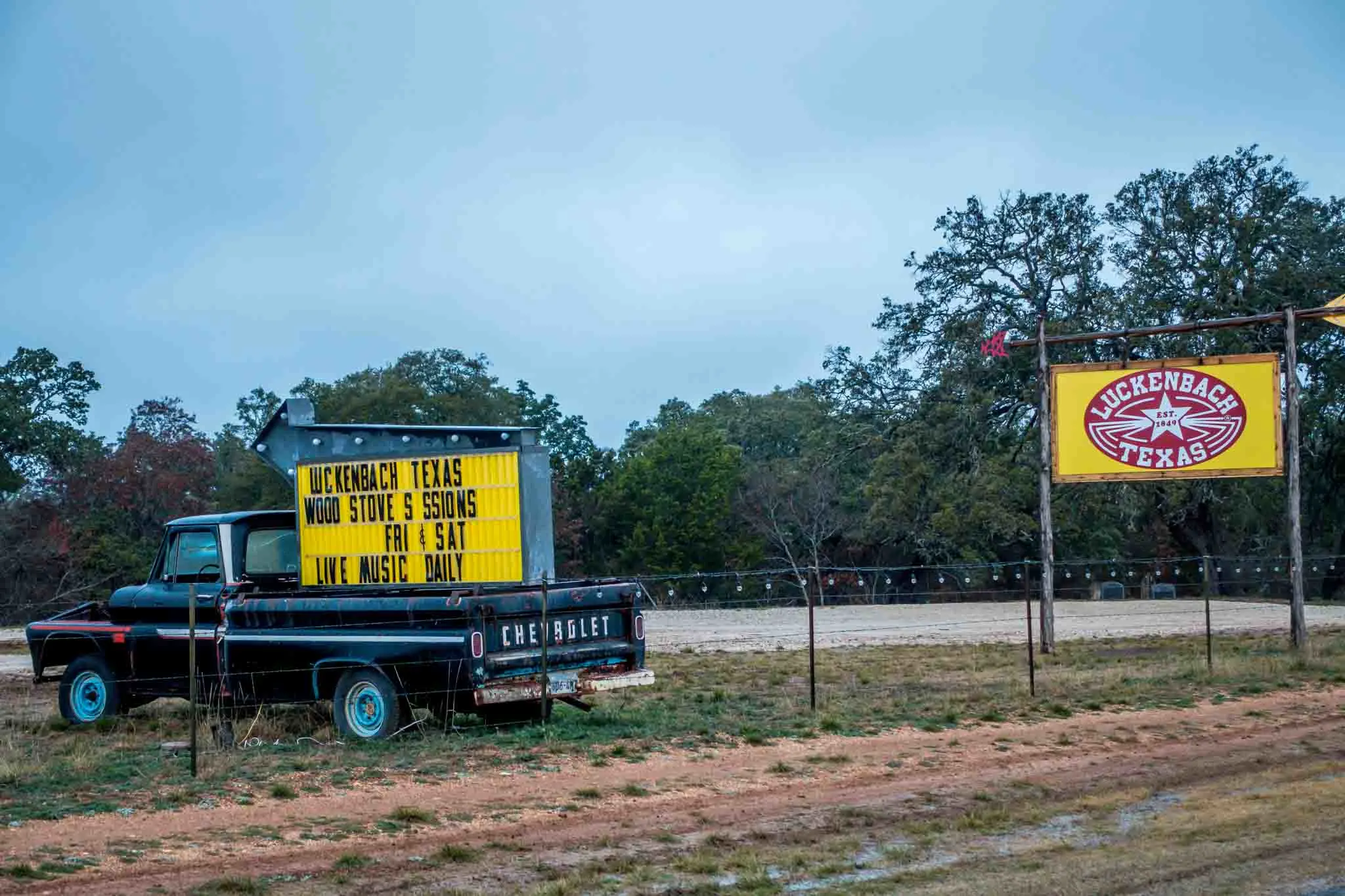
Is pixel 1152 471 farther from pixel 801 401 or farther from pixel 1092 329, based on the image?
pixel 801 401

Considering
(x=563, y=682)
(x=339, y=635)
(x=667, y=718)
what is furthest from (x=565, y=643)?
(x=339, y=635)

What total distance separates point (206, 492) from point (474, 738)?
4284cm

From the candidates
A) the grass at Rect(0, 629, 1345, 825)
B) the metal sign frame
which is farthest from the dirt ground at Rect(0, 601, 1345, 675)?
the metal sign frame

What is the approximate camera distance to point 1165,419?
22047mm

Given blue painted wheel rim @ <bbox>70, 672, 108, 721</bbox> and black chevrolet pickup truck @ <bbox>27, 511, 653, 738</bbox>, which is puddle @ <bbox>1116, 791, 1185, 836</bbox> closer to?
black chevrolet pickup truck @ <bbox>27, 511, 653, 738</bbox>

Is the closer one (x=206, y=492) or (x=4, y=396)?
(x=4, y=396)

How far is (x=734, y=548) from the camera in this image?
5566 centimetres

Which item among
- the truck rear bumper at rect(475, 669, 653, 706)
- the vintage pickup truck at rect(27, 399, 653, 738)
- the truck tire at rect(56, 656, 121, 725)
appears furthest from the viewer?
the truck tire at rect(56, 656, 121, 725)

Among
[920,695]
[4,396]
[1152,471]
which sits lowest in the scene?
[920,695]

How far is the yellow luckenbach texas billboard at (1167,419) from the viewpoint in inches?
853

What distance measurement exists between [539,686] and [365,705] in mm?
1695

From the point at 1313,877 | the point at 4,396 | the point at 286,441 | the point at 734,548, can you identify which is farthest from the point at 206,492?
the point at 1313,877

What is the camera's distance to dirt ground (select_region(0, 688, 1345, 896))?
7.86 metres

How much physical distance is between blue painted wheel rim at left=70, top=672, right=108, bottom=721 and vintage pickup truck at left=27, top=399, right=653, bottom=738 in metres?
0.02
